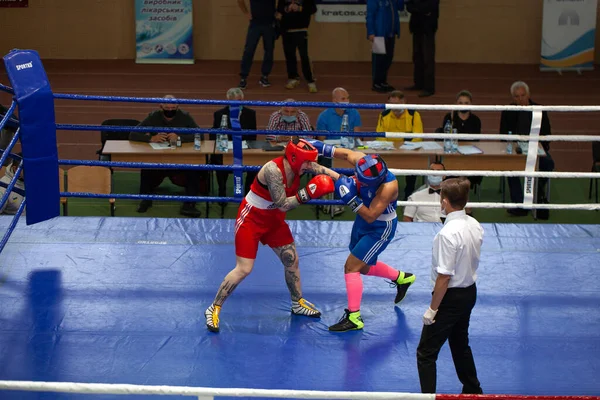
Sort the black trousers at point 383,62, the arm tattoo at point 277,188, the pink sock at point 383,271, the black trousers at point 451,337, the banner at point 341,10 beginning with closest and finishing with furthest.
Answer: the black trousers at point 451,337
the arm tattoo at point 277,188
the pink sock at point 383,271
the black trousers at point 383,62
the banner at point 341,10

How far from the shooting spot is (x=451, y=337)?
4301 millimetres

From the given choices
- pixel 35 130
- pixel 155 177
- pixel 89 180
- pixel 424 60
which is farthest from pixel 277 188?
pixel 424 60

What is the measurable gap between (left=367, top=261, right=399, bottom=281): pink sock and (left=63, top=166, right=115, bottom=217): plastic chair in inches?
142

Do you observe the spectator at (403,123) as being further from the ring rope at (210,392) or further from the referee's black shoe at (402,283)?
the ring rope at (210,392)

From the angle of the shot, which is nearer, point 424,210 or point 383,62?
point 424,210

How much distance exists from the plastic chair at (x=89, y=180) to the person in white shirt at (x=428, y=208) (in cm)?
293

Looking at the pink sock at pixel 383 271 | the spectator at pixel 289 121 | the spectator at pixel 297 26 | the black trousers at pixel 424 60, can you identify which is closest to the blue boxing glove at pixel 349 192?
the pink sock at pixel 383 271

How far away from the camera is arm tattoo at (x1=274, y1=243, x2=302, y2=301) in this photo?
5289 millimetres

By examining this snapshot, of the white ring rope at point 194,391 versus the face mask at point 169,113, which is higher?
the face mask at point 169,113

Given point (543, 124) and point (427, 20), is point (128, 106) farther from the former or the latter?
point (543, 124)

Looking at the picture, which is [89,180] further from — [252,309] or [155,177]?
[252,309]

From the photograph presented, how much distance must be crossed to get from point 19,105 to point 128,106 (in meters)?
7.55

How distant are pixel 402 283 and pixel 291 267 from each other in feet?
2.59

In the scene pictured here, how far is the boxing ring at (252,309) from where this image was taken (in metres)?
4.66
